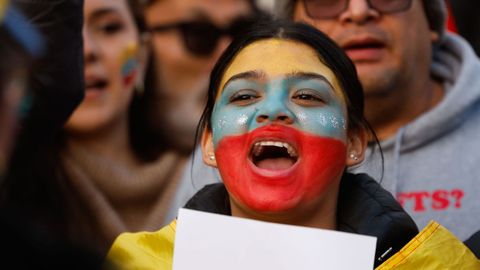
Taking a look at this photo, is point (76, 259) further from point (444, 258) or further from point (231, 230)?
point (444, 258)

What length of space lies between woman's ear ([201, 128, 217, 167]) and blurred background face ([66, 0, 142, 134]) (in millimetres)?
1382

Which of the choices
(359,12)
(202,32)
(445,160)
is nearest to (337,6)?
(359,12)

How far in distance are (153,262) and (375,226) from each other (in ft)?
1.60

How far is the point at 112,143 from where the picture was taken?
3.84m

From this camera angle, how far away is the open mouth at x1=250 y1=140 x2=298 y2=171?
2018mm

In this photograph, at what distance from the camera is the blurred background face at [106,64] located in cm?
355

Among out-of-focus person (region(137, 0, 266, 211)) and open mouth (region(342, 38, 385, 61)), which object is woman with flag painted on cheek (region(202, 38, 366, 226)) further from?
out-of-focus person (region(137, 0, 266, 211))

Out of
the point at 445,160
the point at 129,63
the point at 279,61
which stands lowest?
the point at 445,160

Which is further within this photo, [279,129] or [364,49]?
[364,49]

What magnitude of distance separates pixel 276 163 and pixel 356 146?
26cm

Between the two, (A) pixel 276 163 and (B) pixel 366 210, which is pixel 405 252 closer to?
(B) pixel 366 210

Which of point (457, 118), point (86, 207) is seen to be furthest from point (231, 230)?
point (86, 207)

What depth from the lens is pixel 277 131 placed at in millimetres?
2008

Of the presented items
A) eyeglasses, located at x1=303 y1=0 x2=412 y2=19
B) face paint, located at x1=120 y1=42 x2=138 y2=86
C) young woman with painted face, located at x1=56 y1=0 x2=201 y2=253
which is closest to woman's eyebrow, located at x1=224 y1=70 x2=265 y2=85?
eyeglasses, located at x1=303 y1=0 x2=412 y2=19
